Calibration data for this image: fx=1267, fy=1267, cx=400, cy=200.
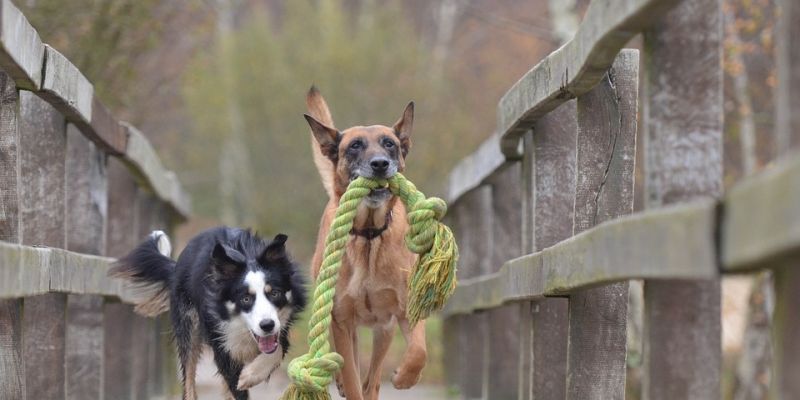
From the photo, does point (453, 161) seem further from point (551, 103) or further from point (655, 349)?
point (655, 349)

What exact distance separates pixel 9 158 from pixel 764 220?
10.0 ft

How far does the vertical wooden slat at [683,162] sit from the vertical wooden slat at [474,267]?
4671 mm

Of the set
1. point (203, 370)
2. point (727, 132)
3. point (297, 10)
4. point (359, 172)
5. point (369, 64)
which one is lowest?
point (203, 370)

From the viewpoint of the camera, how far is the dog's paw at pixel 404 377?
19.4ft

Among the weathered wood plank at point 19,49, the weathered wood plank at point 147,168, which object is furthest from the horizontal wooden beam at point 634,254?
the weathered wood plank at point 147,168

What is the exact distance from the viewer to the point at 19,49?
415 centimetres

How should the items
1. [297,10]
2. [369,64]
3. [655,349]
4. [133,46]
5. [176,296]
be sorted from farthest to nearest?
[297,10] < [369,64] < [133,46] < [176,296] < [655,349]

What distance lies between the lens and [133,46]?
12391mm

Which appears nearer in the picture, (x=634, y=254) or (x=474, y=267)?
(x=634, y=254)

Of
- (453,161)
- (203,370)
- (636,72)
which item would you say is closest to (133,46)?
(203,370)

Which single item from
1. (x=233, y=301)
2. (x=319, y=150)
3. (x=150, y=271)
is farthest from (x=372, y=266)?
(x=150, y=271)

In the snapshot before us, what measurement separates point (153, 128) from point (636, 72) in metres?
15.4

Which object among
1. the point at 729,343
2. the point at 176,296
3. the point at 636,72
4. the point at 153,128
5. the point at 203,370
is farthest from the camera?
the point at 153,128

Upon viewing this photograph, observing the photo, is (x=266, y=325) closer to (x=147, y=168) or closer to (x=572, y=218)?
(x=572, y=218)
